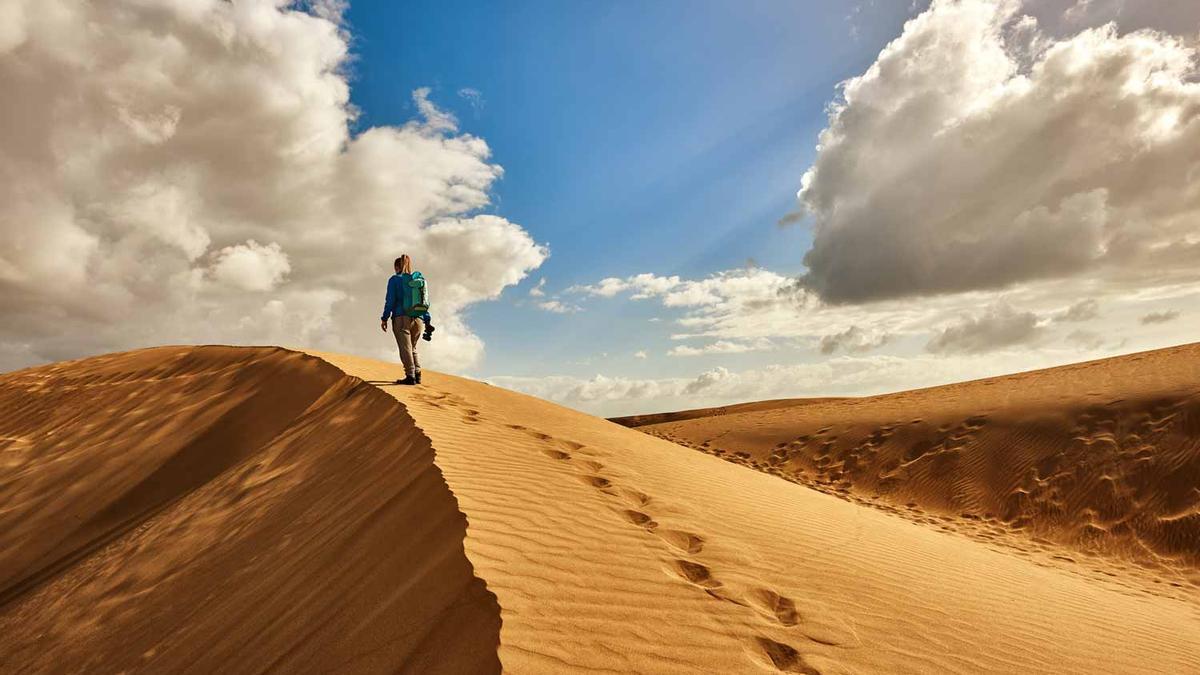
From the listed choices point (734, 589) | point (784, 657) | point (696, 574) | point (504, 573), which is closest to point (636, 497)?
point (696, 574)

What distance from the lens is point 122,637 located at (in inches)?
158

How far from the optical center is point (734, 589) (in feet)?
10.6

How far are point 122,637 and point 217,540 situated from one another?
1.10 m

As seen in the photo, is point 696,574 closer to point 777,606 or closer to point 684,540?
point 777,606

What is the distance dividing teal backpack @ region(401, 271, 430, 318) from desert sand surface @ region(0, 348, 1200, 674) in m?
1.28

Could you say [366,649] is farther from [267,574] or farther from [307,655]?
[267,574]

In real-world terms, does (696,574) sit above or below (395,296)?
below

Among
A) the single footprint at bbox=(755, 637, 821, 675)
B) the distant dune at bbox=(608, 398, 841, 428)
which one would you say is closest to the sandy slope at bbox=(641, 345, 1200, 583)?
the single footprint at bbox=(755, 637, 821, 675)

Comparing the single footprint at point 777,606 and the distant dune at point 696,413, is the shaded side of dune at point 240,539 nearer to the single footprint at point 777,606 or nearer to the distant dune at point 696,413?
the single footprint at point 777,606

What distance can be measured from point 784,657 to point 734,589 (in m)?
0.62

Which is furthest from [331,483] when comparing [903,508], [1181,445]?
[1181,445]

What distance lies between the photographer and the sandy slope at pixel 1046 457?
32.7ft

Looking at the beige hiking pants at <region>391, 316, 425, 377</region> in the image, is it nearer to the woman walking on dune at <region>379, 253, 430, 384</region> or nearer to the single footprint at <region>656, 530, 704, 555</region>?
the woman walking on dune at <region>379, 253, 430, 384</region>

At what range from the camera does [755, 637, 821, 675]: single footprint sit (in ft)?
8.32
